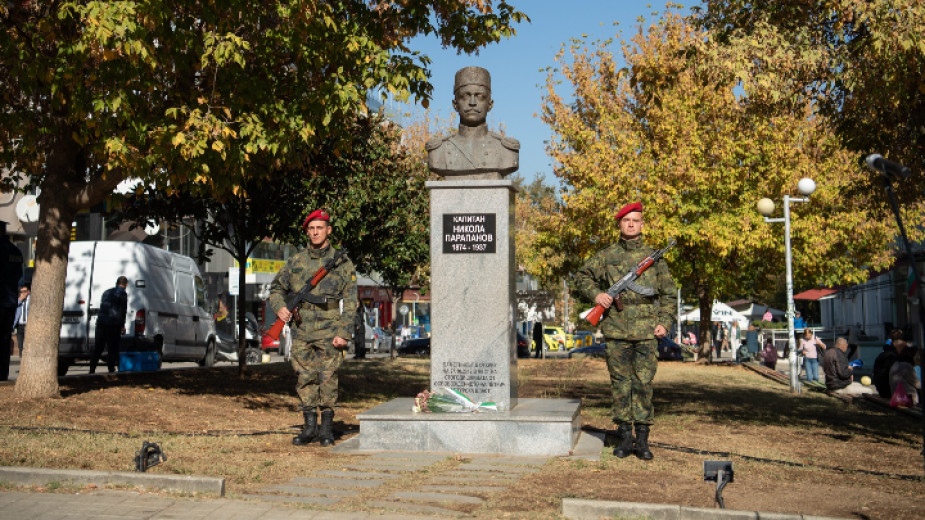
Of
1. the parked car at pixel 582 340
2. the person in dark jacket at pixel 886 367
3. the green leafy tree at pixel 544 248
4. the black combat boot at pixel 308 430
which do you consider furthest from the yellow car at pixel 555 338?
the black combat boot at pixel 308 430

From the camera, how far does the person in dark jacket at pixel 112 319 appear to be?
56.2 ft

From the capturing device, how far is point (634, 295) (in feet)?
27.3

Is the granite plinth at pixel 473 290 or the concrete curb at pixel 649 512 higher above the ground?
the granite plinth at pixel 473 290

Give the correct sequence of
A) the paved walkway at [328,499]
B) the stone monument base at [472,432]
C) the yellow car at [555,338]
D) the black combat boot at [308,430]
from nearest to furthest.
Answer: the paved walkway at [328,499] → the stone monument base at [472,432] → the black combat boot at [308,430] → the yellow car at [555,338]

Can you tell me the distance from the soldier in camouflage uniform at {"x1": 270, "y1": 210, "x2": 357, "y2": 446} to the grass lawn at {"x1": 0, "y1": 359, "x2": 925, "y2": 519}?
38 centimetres

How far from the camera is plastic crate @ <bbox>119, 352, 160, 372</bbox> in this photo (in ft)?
58.4

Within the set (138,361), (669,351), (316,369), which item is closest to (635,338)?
(316,369)

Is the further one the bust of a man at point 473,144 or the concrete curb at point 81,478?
the bust of a man at point 473,144

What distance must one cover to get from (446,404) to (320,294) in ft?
4.91

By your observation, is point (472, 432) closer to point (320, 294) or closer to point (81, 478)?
point (320, 294)

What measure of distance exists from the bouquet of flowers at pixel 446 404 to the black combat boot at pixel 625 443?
1215mm

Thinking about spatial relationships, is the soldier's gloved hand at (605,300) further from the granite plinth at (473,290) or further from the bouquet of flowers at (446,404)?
the bouquet of flowers at (446,404)

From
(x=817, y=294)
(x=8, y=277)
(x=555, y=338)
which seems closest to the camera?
(x=8, y=277)

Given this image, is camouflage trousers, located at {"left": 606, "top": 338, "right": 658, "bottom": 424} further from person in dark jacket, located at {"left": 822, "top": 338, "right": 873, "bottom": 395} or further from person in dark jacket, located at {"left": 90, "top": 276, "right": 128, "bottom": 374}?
person in dark jacket, located at {"left": 822, "top": 338, "right": 873, "bottom": 395}
